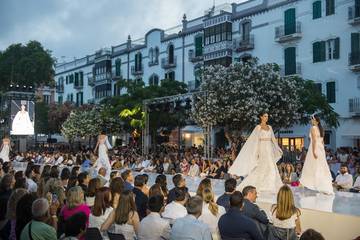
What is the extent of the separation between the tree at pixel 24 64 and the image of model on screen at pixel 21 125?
51.0 ft

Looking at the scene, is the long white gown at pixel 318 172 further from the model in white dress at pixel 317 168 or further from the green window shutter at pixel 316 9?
the green window shutter at pixel 316 9

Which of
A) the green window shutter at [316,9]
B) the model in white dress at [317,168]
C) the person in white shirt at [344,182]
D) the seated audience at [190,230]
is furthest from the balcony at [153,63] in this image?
the seated audience at [190,230]

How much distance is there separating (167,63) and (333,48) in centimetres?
1626

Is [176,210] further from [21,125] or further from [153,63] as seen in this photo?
[153,63]

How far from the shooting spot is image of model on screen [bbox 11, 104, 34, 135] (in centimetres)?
2888

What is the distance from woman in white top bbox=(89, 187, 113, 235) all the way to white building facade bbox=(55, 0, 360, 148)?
76.1 feet

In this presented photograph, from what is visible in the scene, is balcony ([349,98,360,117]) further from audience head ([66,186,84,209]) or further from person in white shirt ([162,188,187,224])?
audience head ([66,186,84,209])

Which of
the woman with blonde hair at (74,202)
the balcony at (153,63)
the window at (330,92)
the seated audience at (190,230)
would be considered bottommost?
the seated audience at (190,230)

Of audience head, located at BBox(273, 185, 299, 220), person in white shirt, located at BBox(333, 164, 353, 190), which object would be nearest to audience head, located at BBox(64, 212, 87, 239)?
audience head, located at BBox(273, 185, 299, 220)

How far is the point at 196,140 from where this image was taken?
38156 mm

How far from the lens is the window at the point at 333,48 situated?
28422mm

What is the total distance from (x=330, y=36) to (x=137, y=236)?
1008 inches

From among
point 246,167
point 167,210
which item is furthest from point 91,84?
point 167,210

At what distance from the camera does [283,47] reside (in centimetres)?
3162
